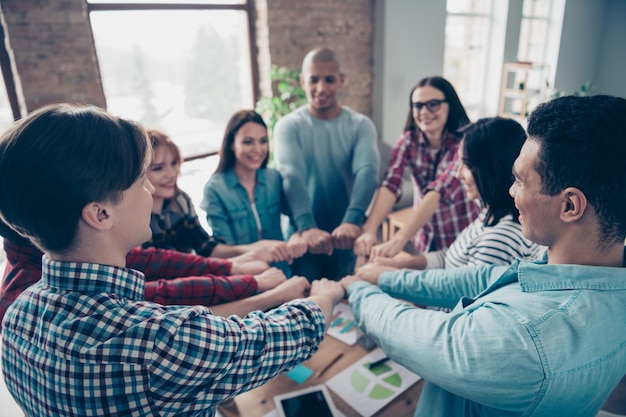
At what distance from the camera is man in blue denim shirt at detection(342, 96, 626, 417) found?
764 mm

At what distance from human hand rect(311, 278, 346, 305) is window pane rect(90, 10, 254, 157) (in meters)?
2.86

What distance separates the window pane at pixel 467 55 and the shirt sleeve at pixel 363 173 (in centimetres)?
438

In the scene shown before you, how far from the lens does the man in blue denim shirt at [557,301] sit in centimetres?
76

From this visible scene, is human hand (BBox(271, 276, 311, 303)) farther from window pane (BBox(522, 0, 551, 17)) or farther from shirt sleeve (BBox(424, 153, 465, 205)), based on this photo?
window pane (BBox(522, 0, 551, 17))

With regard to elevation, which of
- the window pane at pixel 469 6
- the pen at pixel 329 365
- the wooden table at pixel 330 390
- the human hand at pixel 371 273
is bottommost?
the wooden table at pixel 330 390

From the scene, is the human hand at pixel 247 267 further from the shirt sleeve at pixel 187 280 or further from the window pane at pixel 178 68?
the window pane at pixel 178 68

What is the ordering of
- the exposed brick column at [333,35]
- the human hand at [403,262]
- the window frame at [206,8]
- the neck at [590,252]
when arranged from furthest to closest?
the exposed brick column at [333,35] < the window frame at [206,8] < the human hand at [403,262] < the neck at [590,252]

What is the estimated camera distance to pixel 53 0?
3000mm

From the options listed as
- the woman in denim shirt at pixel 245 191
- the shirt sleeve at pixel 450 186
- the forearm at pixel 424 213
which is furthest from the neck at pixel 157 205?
the shirt sleeve at pixel 450 186

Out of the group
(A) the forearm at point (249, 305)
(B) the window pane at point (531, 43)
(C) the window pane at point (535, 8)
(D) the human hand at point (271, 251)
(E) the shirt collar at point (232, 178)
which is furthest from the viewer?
(B) the window pane at point (531, 43)

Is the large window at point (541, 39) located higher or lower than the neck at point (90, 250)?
higher

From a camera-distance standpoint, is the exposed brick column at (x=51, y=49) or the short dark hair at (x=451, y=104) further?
the exposed brick column at (x=51, y=49)

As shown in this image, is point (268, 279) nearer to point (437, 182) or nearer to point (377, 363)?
point (377, 363)

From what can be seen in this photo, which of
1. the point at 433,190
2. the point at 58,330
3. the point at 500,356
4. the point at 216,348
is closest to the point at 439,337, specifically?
the point at 500,356
